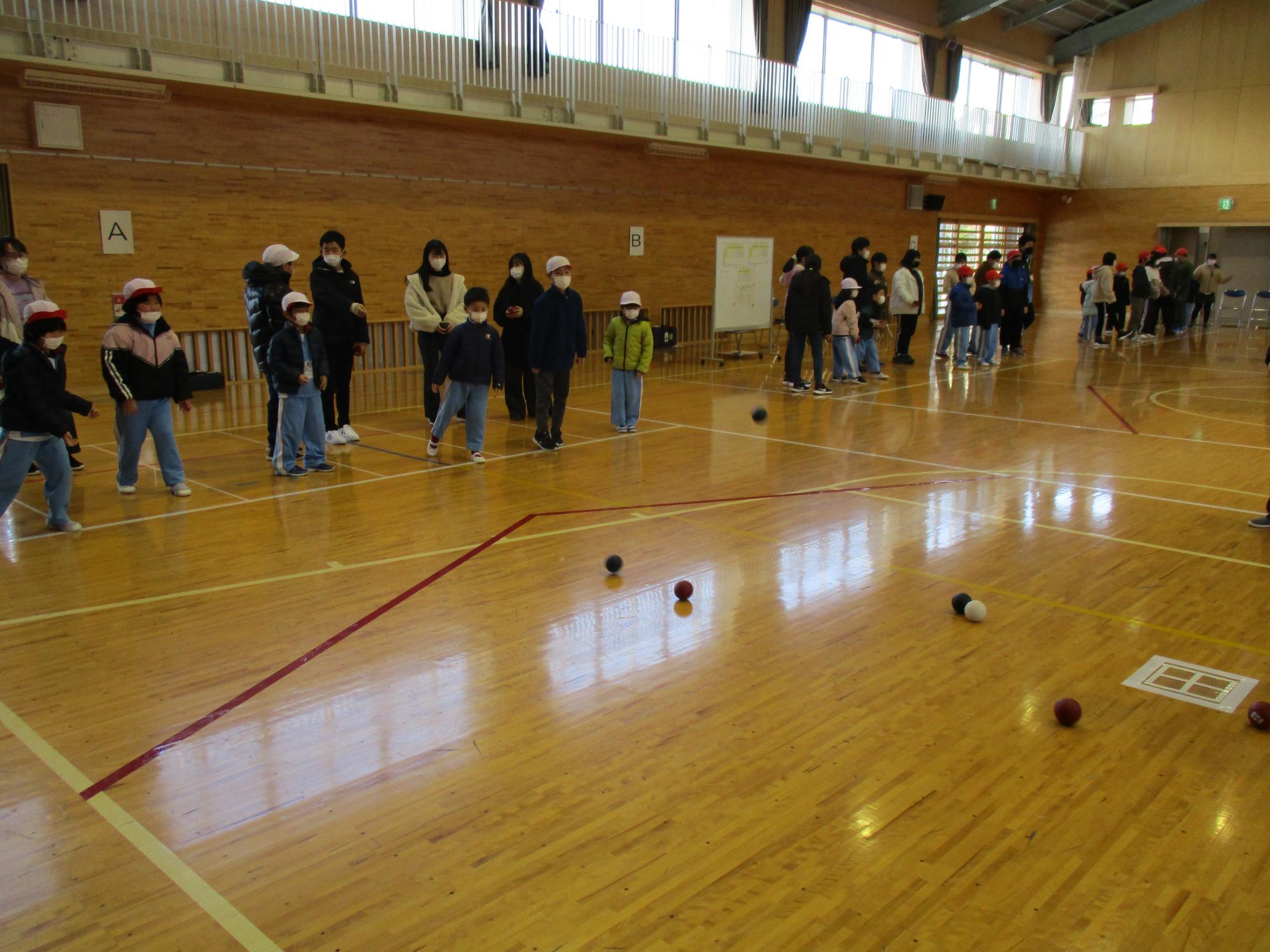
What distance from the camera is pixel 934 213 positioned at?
26703mm

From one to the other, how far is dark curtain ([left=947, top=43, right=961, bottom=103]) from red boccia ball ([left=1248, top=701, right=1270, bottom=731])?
2506cm

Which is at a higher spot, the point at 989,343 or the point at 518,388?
the point at 989,343

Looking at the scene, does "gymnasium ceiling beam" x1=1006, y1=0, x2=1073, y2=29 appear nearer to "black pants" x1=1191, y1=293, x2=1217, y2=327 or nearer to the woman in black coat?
"black pants" x1=1191, y1=293, x2=1217, y2=327

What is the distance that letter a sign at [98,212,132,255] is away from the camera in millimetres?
12375

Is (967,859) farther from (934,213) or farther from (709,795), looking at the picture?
(934,213)

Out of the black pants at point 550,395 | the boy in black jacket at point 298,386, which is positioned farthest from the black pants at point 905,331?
the boy in black jacket at point 298,386

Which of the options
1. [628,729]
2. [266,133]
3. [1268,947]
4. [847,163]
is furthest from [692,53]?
[1268,947]

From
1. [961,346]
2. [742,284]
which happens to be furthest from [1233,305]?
[742,284]

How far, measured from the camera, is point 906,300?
653 inches

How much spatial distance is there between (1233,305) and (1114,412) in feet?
64.8

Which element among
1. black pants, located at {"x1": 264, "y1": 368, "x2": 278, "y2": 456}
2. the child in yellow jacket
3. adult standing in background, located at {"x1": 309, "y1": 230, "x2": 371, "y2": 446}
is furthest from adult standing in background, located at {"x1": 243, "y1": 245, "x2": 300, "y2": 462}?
the child in yellow jacket

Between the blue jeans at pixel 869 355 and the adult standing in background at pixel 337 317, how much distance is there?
815cm

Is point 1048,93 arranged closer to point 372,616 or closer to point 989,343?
point 989,343

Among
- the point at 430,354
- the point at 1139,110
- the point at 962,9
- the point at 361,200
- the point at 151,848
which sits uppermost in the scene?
the point at 962,9
